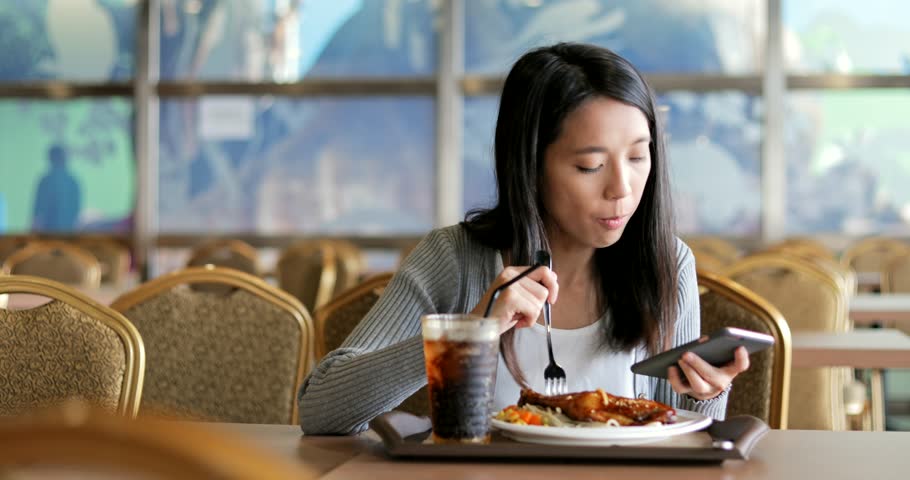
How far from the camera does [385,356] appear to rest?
1404 millimetres

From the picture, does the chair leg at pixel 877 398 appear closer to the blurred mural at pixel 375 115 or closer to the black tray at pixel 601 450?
the blurred mural at pixel 375 115

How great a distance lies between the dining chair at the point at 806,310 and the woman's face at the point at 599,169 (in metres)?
1.41

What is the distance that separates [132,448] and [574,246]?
50.2 inches

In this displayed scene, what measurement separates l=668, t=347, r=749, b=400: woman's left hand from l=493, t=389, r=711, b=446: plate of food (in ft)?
0.12

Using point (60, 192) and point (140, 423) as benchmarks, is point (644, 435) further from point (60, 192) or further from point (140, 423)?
point (60, 192)

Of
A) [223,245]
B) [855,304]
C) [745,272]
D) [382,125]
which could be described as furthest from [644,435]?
[382,125]

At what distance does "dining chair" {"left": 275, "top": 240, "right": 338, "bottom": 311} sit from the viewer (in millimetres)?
4744

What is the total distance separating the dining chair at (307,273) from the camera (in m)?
4.74

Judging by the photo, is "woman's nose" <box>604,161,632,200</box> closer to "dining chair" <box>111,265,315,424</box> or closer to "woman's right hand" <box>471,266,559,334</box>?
"woman's right hand" <box>471,266,559,334</box>

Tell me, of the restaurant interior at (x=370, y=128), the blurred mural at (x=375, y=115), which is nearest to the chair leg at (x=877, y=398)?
the restaurant interior at (x=370, y=128)

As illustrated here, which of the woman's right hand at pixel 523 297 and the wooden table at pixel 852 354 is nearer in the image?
the woman's right hand at pixel 523 297

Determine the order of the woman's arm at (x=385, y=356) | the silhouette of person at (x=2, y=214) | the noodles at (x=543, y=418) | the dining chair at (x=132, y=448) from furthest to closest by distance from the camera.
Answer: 1. the silhouette of person at (x=2, y=214)
2. the woman's arm at (x=385, y=356)
3. the noodles at (x=543, y=418)
4. the dining chair at (x=132, y=448)

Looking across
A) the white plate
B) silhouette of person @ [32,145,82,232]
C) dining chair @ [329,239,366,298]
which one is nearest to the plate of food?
the white plate

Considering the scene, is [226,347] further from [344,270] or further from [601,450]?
[344,270]
